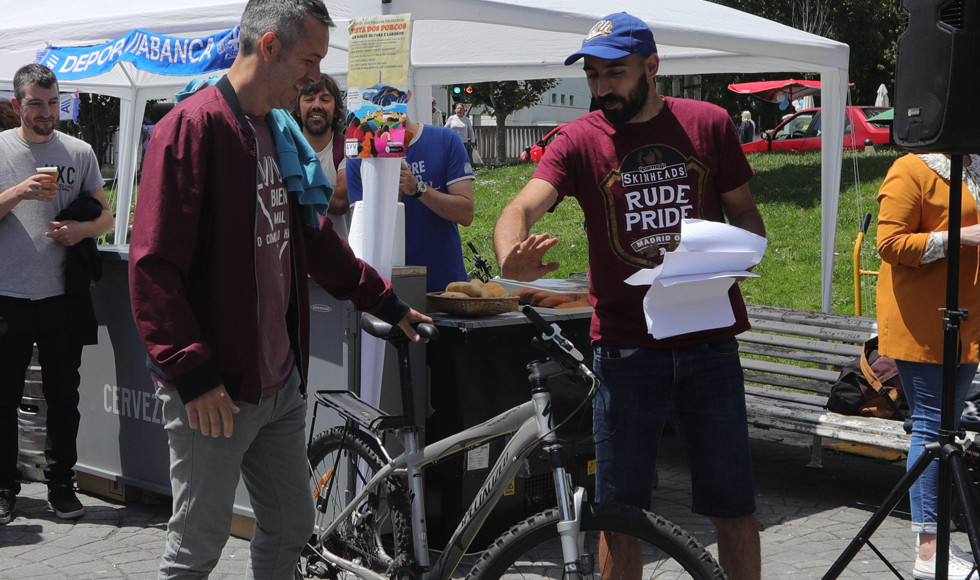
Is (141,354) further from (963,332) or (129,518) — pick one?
(963,332)

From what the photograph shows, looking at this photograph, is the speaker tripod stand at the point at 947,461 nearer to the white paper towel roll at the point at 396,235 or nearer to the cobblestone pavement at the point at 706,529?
the cobblestone pavement at the point at 706,529

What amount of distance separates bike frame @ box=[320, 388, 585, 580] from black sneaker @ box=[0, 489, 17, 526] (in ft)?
7.17

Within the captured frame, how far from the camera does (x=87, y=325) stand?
532 cm

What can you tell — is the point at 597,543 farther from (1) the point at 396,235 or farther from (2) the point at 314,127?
(2) the point at 314,127

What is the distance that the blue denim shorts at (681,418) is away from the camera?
3.20 metres

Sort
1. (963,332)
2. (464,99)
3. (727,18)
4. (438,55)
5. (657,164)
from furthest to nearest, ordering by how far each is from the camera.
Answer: (464,99) → (438,55) → (727,18) → (963,332) → (657,164)

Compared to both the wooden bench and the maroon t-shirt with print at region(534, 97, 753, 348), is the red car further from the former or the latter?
the maroon t-shirt with print at region(534, 97, 753, 348)

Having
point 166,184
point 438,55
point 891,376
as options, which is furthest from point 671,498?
point 438,55

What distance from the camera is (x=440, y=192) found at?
207 inches

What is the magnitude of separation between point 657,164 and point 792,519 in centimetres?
295

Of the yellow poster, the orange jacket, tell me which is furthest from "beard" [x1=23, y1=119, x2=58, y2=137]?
the orange jacket

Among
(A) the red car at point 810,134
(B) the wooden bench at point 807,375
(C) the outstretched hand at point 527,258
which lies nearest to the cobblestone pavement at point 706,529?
(B) the wooden bench at point 807,375

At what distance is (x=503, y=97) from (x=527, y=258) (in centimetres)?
3254

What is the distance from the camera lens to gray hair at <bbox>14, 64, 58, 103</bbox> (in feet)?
17.0
